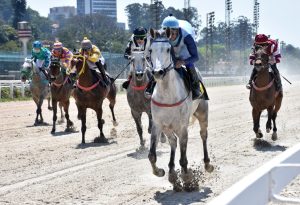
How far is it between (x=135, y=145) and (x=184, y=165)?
15.0 feet

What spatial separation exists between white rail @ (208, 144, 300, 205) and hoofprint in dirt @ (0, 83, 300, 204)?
218cm

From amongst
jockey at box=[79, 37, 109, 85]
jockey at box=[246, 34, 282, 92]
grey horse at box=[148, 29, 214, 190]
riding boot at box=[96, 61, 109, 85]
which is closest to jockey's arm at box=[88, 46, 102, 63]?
jockey at box=[79, 37, 109, 85]

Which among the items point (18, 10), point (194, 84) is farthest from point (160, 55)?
point (18, 10)

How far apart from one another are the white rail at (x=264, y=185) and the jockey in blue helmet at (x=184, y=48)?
293 centimetres

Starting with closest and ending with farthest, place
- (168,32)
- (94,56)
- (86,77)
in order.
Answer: (168,32) → (94,56) → (86,77)

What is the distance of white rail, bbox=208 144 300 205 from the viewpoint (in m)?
3.58

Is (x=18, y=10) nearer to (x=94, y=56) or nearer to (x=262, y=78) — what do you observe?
(x=94, y=56)

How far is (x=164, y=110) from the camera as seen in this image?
7.75 m

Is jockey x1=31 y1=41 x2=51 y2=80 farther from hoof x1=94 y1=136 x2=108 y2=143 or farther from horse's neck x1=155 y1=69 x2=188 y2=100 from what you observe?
horse's neck x1=155 y1=69 x2=188 y2=100

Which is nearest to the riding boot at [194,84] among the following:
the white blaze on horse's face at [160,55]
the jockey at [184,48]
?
the jockey at [184,48]

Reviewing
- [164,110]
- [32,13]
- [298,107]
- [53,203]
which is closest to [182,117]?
[164,110]

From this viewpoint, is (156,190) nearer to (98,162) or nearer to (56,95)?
(98,162)

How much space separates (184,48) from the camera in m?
8.33

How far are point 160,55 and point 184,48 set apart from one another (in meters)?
1.11
